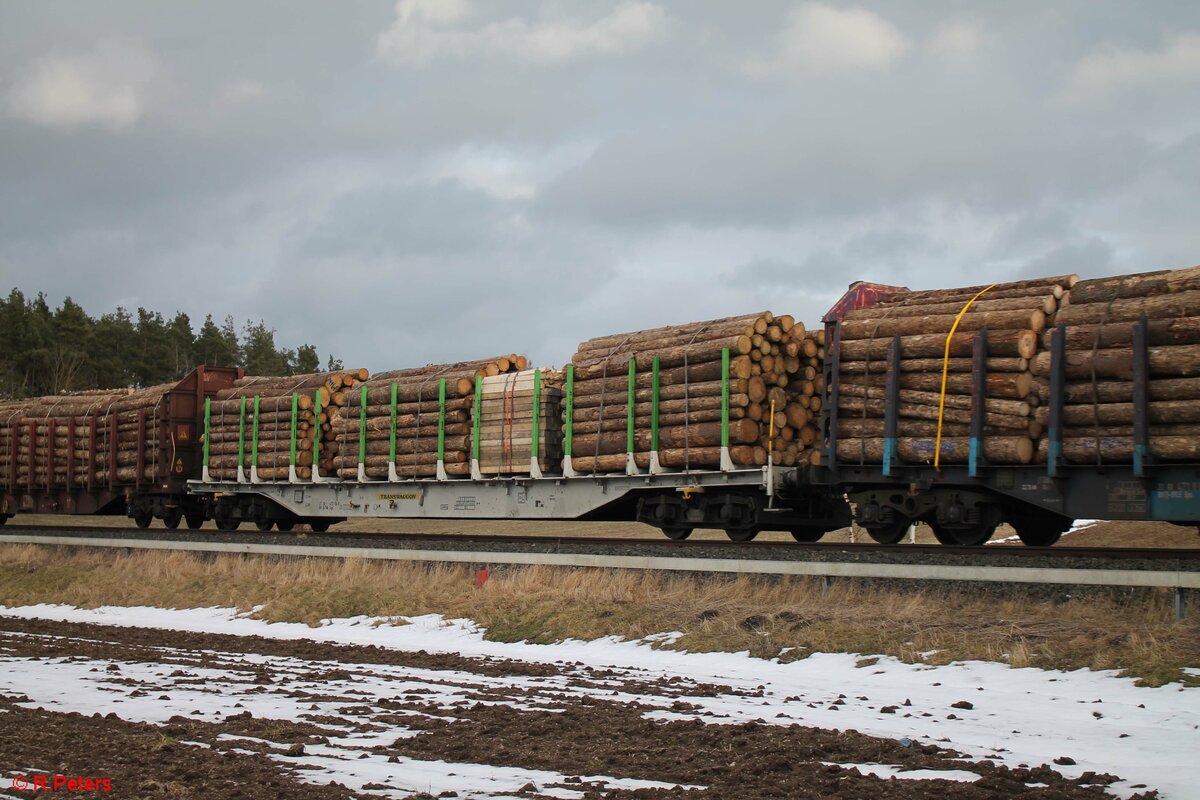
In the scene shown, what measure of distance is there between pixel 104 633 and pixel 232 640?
79.0 inches

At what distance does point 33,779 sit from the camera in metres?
6.34

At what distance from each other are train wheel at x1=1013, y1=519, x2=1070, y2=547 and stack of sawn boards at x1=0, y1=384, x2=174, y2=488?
18099 millimetres

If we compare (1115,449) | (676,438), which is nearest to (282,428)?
(676,438)

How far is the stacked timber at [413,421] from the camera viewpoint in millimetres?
20438

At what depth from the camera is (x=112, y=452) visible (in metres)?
26.6

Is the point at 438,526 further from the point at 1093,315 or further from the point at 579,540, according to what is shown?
the point at 1093,315

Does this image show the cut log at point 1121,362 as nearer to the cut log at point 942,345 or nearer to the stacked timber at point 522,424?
the cut log at point 942,345

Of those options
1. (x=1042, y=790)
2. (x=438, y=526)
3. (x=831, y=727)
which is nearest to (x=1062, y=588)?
(x=831, y=727)

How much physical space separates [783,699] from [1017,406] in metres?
5.70

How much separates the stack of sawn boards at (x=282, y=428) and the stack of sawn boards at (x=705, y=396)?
6930mm

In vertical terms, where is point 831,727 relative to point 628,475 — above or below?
below

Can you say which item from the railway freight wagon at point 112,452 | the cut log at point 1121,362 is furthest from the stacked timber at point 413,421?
the cut log at point 1121,362

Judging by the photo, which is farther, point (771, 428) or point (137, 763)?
point (771, 428)

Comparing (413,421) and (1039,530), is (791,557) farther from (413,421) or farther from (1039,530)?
(413,421)
